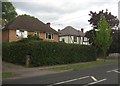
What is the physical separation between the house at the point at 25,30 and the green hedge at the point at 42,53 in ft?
34.1

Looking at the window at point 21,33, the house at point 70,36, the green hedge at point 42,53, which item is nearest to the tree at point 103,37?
the green hedge at point 42,53

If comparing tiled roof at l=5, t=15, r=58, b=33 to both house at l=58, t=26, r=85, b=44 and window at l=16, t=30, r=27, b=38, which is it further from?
house at l=58, t=26, r=85, b=44

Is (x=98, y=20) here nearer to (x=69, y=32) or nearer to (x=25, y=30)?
(x=25, y=30)

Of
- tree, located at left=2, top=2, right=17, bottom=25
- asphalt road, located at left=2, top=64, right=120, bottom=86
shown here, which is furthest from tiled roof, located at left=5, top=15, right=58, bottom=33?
asphalt road, located at left=2, top=64, right=120, bottom=86

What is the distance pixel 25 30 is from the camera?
168 ft

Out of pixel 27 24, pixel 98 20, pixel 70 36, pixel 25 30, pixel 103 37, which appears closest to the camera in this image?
pixel 103 37

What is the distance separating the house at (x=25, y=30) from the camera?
49844 mm

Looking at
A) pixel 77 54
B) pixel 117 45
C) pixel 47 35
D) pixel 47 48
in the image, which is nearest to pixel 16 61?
pixel 47 48

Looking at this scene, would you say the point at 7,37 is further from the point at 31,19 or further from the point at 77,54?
the point at 77,54

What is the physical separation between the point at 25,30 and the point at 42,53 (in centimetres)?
1850

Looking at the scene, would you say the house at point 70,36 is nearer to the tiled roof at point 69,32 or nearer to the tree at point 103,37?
the tiled roof at point 69,32

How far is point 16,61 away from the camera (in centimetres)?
3419

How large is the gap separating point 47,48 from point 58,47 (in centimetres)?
242

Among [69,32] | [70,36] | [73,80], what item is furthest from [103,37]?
[69,32]
